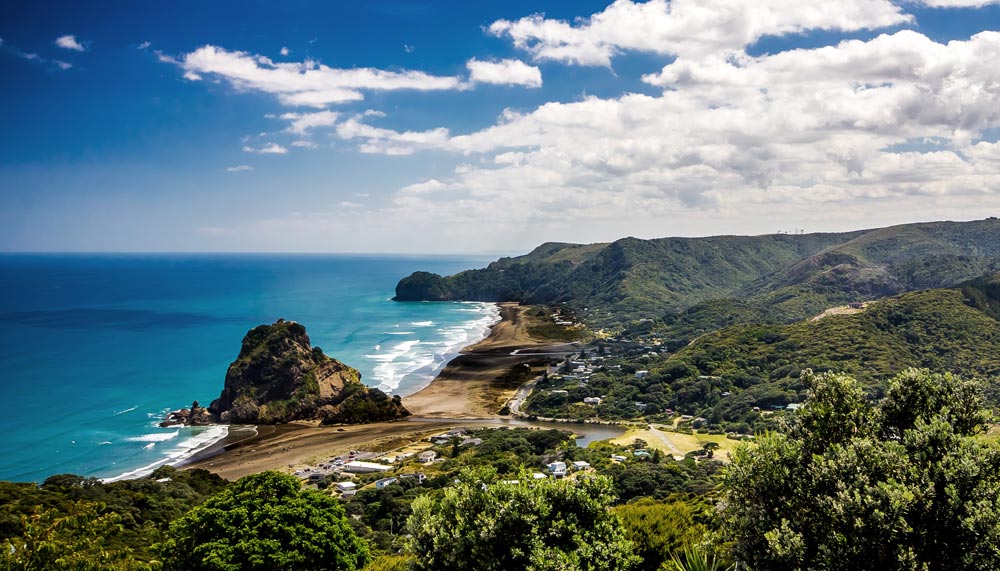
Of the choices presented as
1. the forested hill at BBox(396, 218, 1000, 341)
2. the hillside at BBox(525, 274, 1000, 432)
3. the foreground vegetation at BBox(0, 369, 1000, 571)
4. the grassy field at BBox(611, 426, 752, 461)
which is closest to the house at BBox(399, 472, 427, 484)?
the foreground vegetation at BBox(0, 369, 1000, 571)

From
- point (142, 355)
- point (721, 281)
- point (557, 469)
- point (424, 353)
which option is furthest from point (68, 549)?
point (721, 281)

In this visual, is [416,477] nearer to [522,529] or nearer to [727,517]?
[522,529]

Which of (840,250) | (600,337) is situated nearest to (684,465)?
(600,337)

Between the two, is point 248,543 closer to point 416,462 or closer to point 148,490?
point 148,490

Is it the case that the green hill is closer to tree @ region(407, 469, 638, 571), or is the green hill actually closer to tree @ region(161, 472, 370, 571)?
tree @ region(161, 472, 370, 571)

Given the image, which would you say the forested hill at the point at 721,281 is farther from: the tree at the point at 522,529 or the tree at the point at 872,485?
the tree at the point at 872,485

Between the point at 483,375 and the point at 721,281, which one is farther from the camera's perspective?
the point at 721,281
